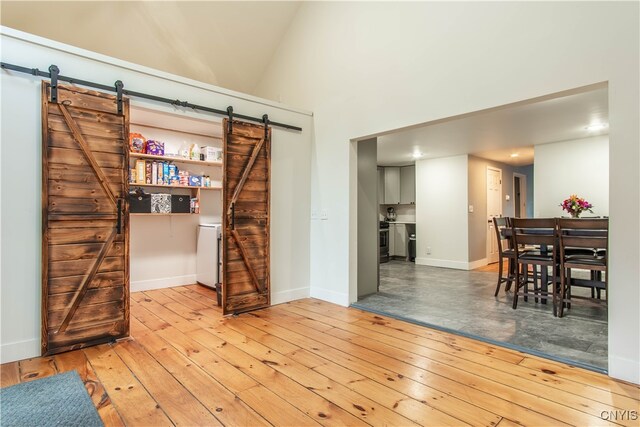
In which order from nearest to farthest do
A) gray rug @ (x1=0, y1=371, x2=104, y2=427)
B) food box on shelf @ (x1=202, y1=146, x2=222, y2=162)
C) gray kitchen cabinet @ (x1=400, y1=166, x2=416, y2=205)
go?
gray rug @ (x1=0, y1=371, x2=104, y2=427) < food box on shelf @ (x1=202, y1=146, x2=222, y2=162) < gray kitchen cabinet @ (x1=400, y1=166, x2=416, y2=205)

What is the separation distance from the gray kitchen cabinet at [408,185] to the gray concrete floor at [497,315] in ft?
9.94

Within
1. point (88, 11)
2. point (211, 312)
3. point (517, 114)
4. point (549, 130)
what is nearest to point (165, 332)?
point (211, 312)

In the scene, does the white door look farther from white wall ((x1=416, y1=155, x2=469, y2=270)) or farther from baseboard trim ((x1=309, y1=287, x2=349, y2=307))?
baseboard trim ((x1=309, y1=287, x2=349, y2=307))

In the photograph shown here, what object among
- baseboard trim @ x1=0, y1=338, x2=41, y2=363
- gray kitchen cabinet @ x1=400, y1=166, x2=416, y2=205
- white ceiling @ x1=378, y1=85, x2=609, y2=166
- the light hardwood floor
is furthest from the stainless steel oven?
baseboard trim @ x1=0, y1=338, x2=41, y2=363

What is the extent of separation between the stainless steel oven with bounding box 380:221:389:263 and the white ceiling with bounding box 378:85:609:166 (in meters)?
1.75

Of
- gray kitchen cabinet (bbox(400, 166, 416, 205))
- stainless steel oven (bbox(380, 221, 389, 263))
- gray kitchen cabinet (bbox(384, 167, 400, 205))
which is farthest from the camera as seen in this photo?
gray kitchen cabinet (bbox(384, 167, 400, 205))

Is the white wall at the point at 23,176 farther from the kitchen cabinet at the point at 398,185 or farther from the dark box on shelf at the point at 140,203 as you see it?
the kitchen cabinet at the point at 398,185

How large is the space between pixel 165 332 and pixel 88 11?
3.72 metres

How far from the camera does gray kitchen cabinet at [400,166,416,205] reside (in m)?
8.24

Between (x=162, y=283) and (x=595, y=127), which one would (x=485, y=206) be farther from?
(x=162, y=283)

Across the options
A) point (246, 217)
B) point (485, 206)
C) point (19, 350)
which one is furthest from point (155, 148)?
point (485, 206)

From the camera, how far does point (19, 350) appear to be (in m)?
2.57

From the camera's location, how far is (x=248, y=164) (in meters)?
3.82

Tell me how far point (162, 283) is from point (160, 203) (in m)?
1.24
